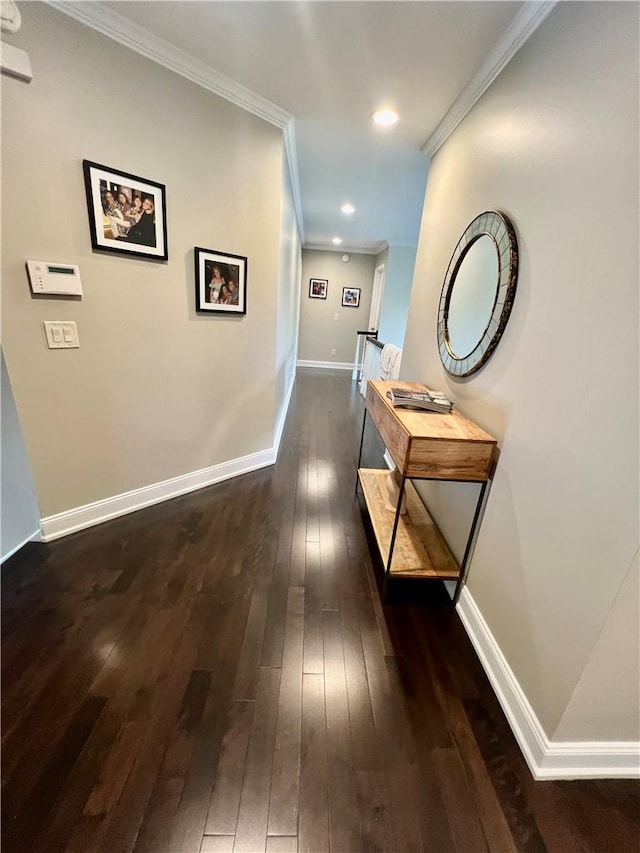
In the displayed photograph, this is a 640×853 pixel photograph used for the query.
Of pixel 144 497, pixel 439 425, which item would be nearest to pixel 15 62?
pixel 144 497

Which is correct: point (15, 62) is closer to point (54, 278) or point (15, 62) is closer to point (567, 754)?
point (54, 278)

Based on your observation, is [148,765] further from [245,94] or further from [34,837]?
[245,94]

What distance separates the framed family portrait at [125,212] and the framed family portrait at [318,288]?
554 centimetres

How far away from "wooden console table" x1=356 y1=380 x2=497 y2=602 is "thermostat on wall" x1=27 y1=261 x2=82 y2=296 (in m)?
1.67

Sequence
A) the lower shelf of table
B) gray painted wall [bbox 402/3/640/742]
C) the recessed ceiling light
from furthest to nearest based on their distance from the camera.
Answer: the recessed ceiling light < the lower shelf of table < gray painted wall [bbox 402/3/640/742]

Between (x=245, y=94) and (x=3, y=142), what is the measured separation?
4.30ft

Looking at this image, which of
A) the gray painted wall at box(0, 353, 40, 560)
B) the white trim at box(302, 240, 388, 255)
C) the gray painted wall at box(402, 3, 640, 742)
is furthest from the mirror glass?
the white trim at box(302, 240, 388, 255)

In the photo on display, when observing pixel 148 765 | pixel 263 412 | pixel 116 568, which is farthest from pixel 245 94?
pixel 148 765

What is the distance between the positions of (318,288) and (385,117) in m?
5.12

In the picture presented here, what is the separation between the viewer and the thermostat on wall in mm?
1539

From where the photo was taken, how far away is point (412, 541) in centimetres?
184

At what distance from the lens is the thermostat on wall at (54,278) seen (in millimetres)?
1539

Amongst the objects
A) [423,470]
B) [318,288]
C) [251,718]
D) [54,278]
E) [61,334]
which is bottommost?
[251,718]

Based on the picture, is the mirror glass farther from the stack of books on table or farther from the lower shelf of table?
the lower shelf of table
